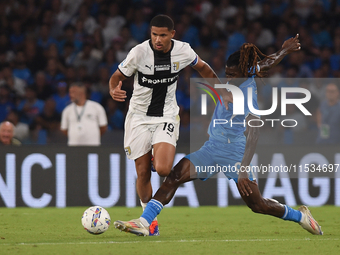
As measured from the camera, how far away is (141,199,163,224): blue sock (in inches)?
217

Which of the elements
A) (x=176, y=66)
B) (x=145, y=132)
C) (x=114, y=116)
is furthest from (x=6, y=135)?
(x=176, y=66)

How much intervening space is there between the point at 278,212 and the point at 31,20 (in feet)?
29.2

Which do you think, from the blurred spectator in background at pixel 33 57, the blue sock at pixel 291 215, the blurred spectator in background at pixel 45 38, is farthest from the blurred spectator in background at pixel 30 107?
the blue sock at pixel 291 215

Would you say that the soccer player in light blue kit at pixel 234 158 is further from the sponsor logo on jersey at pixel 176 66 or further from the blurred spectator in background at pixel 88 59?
the blurred spectator in background at pixel 88 59

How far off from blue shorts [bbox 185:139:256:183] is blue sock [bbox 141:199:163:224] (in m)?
0.50

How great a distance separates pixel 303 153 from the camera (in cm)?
929

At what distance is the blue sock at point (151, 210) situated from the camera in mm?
5506

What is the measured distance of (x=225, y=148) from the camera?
5.84 meters

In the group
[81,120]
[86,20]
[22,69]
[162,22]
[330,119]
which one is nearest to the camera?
[162,22]

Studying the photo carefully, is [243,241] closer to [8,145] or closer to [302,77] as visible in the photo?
[8,145]

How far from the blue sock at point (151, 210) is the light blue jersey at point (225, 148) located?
0.51 metres

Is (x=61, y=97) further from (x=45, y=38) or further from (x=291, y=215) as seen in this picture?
(x=291, y=215)

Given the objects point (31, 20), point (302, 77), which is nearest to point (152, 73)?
point (302, 77)

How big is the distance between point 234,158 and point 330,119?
180 inches
